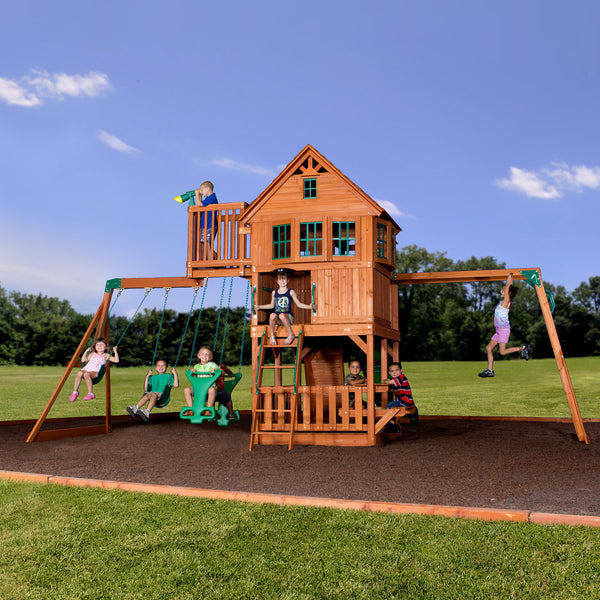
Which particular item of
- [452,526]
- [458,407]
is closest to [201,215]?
[452,526]

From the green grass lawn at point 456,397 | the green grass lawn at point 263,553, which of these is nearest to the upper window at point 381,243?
the green grass lawn at point 263,553

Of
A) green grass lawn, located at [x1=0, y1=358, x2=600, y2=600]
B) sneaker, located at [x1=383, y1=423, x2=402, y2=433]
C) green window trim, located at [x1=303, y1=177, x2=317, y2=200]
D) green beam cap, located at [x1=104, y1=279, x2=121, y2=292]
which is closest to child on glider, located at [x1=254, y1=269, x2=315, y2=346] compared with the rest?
green window trim, located at [x1=303, y1=177, x2=317, y2=200]

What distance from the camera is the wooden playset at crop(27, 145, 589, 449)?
1230cm

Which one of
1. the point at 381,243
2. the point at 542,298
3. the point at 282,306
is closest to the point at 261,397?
the point at 282,306

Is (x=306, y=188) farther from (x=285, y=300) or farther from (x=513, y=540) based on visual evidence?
(x=513, y=540)

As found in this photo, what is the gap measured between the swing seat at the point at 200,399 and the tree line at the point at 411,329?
1119 inches

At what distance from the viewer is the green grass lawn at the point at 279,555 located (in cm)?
517

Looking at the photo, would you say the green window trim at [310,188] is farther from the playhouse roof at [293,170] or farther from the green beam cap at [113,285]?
the green beam cap at [113,285]

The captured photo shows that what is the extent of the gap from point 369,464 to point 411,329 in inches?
2123

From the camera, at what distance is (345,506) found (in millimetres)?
7332

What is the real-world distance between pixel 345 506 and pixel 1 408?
18.4 metres

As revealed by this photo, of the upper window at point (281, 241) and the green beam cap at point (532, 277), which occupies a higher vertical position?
the upper window at point (281, 241)

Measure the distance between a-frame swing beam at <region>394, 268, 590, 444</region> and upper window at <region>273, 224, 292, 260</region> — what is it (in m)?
3.08

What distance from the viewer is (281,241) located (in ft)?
43.9
